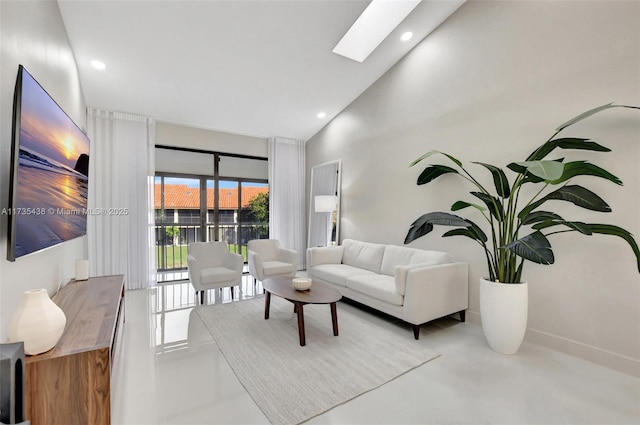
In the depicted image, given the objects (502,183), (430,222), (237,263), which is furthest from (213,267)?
(502,183)

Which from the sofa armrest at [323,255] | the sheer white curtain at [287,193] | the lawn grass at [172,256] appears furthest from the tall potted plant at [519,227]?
the lawn grass at [172,256]

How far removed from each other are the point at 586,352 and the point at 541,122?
6.88 ft

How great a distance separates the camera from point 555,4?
2596mm

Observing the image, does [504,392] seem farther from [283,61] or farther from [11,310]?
[283,61]

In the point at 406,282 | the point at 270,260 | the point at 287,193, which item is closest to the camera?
the point at 406,282

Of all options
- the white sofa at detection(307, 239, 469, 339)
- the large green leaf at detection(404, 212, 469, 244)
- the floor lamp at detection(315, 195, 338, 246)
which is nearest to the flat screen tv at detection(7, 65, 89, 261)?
the large green leaf at detection(404, 212, 469, 244)

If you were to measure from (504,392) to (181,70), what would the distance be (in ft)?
15.4

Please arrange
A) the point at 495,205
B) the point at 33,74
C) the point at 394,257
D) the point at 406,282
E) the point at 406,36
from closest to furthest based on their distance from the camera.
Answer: the point at 33,74 < the point at 495,205 < the point at 406,282 < the point at 406,36 < the point at 394,257

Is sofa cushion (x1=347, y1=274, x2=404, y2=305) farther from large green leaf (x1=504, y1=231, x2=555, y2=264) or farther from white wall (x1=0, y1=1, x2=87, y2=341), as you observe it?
white wall (x1=0, y1=1, x2=87, y2=341)

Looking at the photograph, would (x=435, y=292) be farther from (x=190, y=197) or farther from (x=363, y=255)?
(x=190, y=197)

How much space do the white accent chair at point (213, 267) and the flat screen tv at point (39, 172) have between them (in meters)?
1.59

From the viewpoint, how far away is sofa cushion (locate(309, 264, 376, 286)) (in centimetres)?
377

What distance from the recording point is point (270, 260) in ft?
15.5

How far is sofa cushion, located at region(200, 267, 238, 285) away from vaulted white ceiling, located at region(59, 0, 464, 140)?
8.60 feet
